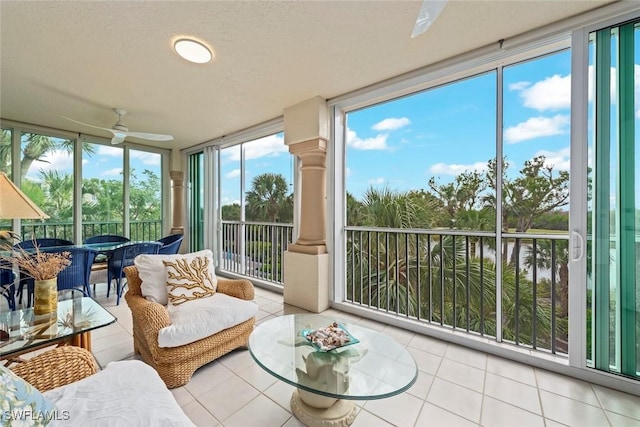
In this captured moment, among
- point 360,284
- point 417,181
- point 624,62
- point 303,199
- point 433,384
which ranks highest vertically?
point 624,62

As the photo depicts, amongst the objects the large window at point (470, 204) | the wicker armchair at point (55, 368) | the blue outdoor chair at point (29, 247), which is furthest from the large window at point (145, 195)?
the wicker armchair at point (55, 368)

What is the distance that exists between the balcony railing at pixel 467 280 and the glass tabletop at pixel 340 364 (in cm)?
134

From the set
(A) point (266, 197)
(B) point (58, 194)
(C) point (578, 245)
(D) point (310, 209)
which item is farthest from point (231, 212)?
(C) point (578, 245)

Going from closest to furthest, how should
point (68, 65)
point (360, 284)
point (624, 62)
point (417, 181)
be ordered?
point (624, 62), point (68, 65), point (417, 181), point (360, 284)

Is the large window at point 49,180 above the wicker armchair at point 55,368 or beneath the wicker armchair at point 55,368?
above

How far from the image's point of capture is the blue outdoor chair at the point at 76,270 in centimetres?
279

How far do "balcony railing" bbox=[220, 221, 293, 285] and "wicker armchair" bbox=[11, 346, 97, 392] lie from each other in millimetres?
2704

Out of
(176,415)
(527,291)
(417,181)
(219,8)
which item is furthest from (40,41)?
(527,291)

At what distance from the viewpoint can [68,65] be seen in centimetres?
237

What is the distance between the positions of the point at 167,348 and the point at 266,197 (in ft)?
9.60

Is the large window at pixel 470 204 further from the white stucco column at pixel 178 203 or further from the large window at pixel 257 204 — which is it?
the white stucco column at pixel 178 203

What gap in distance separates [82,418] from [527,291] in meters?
3.09

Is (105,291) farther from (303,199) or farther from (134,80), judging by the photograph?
(303,199)

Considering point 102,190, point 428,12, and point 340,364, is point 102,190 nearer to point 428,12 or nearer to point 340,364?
point 340,364
